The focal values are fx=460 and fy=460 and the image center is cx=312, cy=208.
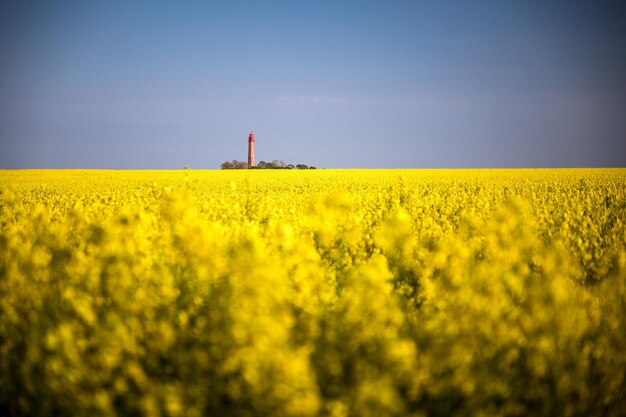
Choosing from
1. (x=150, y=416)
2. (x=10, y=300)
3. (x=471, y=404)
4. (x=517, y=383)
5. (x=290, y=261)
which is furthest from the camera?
(x=290, y=261)

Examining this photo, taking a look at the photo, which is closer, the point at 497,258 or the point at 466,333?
the point at 466,333

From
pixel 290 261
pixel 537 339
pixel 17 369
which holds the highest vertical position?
pixel 290 261

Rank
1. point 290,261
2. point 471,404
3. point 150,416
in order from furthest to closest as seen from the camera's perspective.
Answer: point 290,261 → point 471,404 → point 150,416

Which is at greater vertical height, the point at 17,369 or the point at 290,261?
the point at 290,261

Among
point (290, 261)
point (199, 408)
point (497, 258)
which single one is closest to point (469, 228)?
point (497, 258)

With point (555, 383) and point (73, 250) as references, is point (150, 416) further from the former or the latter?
point (73, 250)

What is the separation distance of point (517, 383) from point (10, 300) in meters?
3.20

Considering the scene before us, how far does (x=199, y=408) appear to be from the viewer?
86.8 inches

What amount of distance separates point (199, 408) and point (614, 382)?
7.23 feet

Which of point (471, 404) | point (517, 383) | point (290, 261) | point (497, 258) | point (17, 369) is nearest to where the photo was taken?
point (471, 404)

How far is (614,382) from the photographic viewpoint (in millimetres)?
2504

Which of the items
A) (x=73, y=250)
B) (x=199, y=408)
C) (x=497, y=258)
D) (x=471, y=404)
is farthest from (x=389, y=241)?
(x=73, y=250)

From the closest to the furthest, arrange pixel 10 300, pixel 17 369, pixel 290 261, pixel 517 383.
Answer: pixel 517 383
pixel 17 369
pixel 10 300
pixel 290 261

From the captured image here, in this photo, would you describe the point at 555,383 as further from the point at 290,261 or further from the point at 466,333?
the point at 290,261
